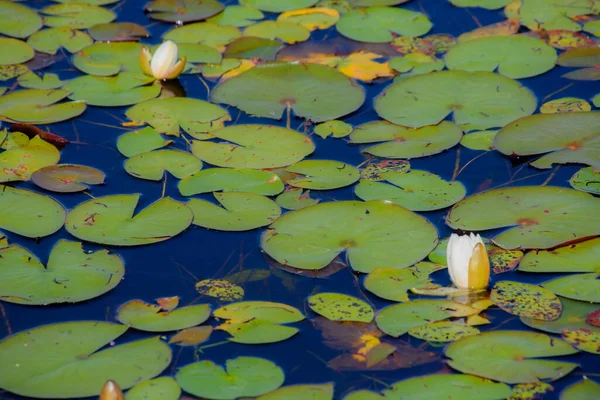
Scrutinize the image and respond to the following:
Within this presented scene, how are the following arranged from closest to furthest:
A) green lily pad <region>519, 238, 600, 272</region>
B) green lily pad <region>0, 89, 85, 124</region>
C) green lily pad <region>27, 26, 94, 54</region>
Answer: green lily pad <region>519, 238, 600, 272</region>
green lily pad <region>0, 89, 85, 124</region>
green lily pad <region>27, 26, 94, 54</region>

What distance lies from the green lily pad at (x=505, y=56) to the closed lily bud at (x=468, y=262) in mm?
1976

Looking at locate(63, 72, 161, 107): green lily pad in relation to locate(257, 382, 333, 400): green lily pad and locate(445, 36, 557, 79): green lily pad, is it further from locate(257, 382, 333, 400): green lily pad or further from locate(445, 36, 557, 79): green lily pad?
locate(257, 382, 333, 400): green lily pad

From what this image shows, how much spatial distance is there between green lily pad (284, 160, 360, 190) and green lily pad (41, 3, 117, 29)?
2.33 meters

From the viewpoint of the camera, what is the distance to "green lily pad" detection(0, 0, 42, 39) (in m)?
5.25

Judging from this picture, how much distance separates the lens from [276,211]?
355 cm

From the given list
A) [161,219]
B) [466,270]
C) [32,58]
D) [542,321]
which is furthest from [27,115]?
[542,321]

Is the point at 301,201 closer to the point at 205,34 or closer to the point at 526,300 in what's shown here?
the point at 526,300

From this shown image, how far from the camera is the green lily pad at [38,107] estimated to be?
4.34m

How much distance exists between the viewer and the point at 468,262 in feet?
9.84

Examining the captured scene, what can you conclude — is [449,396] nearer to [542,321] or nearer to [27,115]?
[542,321]

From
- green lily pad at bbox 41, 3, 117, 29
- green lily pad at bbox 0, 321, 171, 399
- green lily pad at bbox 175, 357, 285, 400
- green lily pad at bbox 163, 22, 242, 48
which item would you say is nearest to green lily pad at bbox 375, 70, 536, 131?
green lily pad at bbox 163, 22, 242, 48

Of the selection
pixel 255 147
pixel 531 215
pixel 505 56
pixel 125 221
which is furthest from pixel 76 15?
pixel 531 215

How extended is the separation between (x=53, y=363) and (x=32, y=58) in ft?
9.37

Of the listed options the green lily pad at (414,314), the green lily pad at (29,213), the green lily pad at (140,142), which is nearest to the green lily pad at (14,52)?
the green lily pad at (140,142)
